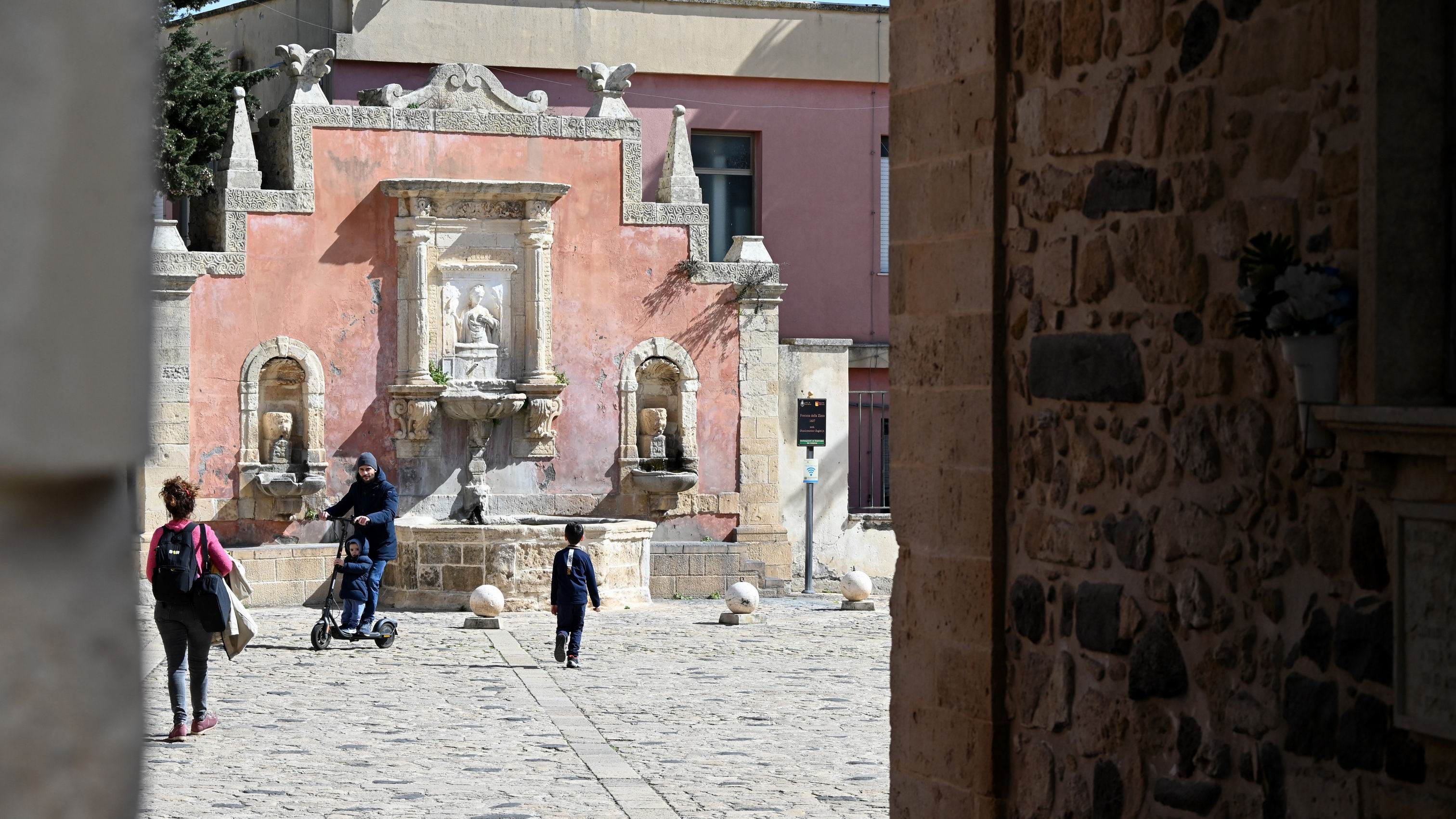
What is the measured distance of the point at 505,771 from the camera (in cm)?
959

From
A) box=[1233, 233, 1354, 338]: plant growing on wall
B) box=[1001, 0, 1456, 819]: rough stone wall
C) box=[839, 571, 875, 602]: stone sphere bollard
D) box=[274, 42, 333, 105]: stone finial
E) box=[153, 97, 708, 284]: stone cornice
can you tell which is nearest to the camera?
box=[1233, 233, 1354, 338]: plant growing on wall

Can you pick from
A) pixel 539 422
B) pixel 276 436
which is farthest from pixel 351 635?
pixel 539 422

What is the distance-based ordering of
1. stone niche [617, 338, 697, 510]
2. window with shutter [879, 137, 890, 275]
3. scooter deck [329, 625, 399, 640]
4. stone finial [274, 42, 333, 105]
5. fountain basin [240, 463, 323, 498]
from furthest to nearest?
window with shutter [879, 137, 890, 275] < stone niche [617, 338, 697, 510] < stone finial [274, 42, 333, 105] < fountain basin [240, 463, 323, 498] < scooter deck [329, 625, 399, 640]

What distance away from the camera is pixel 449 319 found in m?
20.7

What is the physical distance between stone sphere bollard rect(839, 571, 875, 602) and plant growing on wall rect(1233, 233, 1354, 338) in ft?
48.8

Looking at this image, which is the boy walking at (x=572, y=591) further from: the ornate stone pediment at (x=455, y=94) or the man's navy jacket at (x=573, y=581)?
the ornate stone pediment at (x=455, y=94)

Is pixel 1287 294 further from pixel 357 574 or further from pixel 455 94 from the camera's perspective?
pixel 455 94

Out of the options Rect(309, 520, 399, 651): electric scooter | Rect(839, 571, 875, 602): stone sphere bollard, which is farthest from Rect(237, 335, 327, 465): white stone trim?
Rect(839, 571, 875, 602): stone sphere bollard

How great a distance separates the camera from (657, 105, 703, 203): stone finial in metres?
21.7

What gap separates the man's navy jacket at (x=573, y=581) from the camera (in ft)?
45.4

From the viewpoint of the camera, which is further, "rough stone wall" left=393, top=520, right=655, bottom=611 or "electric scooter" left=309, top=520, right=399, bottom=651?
"rough stone wall" left=393, top=520, right=655, bottom=611

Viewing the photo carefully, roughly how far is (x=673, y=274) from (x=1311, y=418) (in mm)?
17482

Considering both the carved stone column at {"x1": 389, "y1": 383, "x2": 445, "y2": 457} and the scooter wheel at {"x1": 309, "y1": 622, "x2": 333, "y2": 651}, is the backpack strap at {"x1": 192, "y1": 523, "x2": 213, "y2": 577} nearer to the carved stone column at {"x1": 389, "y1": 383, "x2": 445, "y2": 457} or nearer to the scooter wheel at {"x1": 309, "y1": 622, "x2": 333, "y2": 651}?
the scooter wheel at {"x1": 309, "y1": 622, "x2": 333, "y2": 651}

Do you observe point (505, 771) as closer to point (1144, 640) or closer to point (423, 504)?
point (1144, 640)
